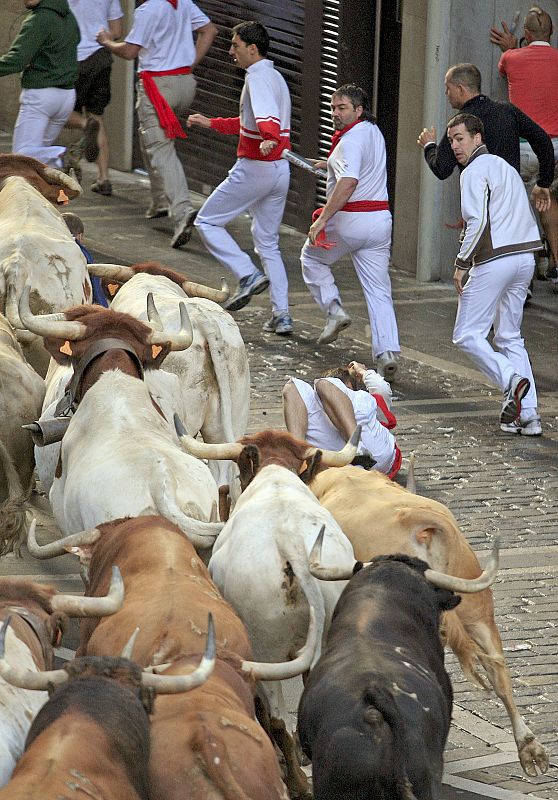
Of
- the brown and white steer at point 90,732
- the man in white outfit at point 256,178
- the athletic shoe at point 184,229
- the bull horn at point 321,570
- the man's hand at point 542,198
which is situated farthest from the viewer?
the athletic shoe at point 184,229

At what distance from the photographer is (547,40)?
14602 mm

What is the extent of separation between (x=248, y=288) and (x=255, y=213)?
0.68 metres

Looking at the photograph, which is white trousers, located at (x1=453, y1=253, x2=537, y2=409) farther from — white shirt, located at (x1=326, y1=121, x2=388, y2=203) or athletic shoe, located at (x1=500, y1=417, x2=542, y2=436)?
white shirt, located at (x1=326, y1=121, x2=388, y2=203)

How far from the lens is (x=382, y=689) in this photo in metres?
4.86

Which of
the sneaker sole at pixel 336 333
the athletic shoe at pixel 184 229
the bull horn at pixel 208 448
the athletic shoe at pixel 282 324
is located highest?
the bull horn at pixel 208 448

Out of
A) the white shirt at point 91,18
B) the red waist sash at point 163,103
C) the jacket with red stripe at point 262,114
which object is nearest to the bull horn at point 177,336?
the jacket with red stripe at point 262,114

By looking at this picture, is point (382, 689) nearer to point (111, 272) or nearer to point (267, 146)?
point (111, 272)

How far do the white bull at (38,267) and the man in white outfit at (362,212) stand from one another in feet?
9.80

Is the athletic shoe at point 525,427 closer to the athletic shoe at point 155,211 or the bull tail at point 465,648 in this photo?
the bull tail at point 465,648

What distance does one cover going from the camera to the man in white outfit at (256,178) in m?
13.2

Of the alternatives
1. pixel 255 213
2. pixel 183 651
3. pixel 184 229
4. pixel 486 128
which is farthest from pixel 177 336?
pixel 184 229

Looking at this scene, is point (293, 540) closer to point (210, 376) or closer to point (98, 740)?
point (98, 740)

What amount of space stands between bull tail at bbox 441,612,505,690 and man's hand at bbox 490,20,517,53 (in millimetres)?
9147

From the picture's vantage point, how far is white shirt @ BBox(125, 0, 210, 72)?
16031 millimetres
